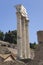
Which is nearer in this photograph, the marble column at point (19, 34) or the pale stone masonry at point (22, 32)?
the marble column at point (19, 34)

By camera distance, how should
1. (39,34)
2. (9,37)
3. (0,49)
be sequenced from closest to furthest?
(39,34)
(0,49)
(9,37)

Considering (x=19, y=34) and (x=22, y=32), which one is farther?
(x=22, y=32)

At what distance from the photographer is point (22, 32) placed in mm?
33562

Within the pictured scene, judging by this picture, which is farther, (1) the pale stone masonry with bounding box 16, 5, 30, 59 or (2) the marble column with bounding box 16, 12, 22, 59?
(1) the pale stone masonry with bounding box 16, 5, 30, 59

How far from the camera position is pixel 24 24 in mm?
34062

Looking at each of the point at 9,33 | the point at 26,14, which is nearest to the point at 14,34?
the point at 9,33

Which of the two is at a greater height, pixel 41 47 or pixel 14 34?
pixel 14 34

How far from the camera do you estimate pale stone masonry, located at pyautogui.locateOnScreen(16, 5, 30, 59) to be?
3269 cm

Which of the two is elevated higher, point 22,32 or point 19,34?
point 22,32

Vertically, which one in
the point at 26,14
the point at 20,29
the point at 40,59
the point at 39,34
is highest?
the point at 26,14

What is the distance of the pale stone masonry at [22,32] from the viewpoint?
32.7 m

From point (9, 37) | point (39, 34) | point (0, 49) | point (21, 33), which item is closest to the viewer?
point (39, 34)

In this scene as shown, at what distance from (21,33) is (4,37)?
25717 millimetres

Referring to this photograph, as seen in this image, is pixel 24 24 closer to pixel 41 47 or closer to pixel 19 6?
pixel 19 6
